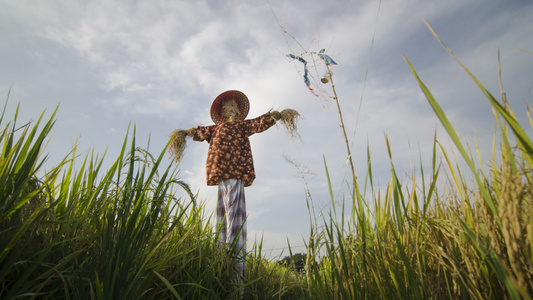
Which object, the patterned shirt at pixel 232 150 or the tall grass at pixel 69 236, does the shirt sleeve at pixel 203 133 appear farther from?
the tall grass at pixel 69 236

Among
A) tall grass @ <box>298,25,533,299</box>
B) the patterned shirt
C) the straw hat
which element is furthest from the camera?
the straw hat

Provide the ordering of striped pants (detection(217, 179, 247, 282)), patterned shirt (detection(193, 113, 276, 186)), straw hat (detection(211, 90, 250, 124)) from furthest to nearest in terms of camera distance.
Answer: straw hat (detection(211, 90, 250, 124)) < patterned shirt (detection(193, 113, 276, 186)) < striped pants (detection(217, 179, 247, 282))

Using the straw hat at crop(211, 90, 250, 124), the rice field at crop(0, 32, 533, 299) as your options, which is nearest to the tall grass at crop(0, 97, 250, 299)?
the rice field at crop(0, 32, 533, 299)

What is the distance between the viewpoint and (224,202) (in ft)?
11.4

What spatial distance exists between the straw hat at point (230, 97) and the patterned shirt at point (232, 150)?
31 centimetres

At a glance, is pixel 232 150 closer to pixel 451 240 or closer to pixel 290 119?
pixel 290 119

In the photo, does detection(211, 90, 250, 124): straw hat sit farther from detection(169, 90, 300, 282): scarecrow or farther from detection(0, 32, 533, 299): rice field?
detection(0, 32, 533, 299): rice field

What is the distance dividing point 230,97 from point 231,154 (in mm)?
1022

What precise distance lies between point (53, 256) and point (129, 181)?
1.33ft

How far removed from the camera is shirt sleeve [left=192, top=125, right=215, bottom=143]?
4.06 metres

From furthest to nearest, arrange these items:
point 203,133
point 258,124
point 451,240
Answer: point 203,133 → point 258,124 → point 451,240

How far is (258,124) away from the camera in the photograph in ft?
12.7

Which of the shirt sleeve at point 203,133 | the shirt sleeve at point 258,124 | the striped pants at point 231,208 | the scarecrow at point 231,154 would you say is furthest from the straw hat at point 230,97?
the striped pants at point 231,208

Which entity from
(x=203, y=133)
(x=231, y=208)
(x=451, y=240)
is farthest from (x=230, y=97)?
(x=451, y=240)
